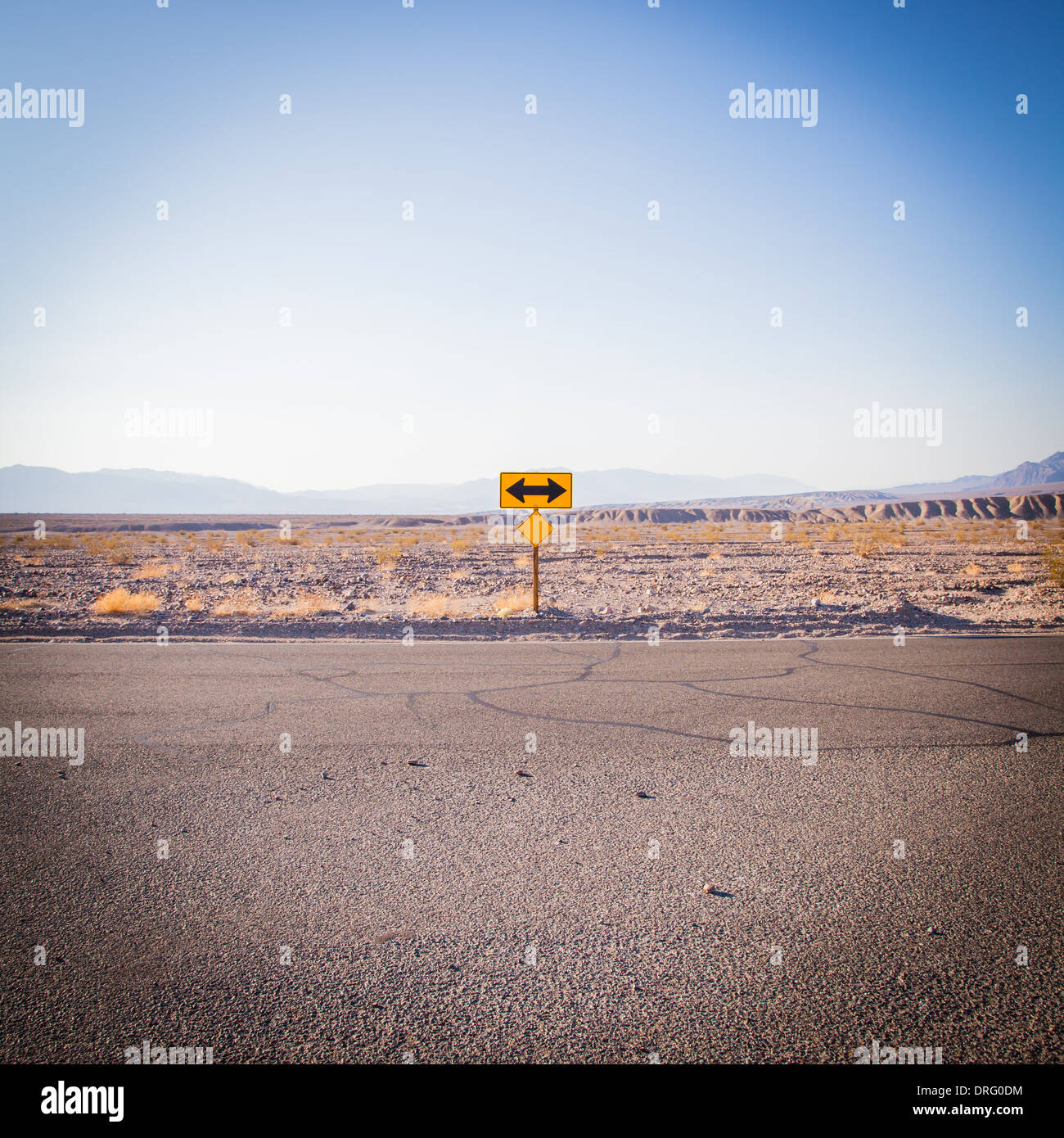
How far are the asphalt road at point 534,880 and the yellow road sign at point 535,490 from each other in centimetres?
611

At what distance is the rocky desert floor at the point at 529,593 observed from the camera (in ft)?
39.5

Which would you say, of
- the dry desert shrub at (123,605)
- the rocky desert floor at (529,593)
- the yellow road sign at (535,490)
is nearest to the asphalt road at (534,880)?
the rocky desert floor at (529,593)

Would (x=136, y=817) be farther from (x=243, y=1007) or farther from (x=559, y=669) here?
(x=559, y=669)

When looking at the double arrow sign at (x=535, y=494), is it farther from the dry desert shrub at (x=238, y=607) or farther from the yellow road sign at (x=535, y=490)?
the dry desert shrub at (x=238, y=607)

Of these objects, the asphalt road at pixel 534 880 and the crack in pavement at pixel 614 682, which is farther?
the crack in pavement at pixel 614 682

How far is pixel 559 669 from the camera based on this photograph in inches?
344

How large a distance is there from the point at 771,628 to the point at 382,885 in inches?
380

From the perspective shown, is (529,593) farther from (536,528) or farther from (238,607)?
(238,607)

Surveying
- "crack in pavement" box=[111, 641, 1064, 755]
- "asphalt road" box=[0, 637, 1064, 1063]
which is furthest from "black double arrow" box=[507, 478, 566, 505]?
"asphalt road" box=[0, 637, 1064, 1063]

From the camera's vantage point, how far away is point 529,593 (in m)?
17.9

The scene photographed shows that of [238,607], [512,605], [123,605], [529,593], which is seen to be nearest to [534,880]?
[512,605]

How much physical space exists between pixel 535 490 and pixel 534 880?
9.64 m
